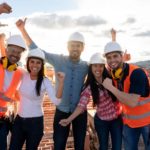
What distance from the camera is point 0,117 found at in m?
5.16

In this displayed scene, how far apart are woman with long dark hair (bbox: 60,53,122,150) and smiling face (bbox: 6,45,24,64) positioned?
1.14 metres

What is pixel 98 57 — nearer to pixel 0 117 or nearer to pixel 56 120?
pixel 56 120

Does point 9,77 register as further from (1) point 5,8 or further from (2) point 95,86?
(2) point 95,86

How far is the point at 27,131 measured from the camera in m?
5.18

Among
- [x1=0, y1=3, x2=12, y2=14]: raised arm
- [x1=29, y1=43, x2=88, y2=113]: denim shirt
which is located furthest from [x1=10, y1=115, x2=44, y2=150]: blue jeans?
[x1=0, y1=3, x2=12, y2=14]: raised arm

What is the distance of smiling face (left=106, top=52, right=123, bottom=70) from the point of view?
17.1 feet

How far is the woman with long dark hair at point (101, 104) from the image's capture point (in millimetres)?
5504

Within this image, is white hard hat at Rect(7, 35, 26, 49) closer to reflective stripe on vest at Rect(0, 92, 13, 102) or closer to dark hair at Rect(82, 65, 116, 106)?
reflective stripe on vest at Rect(0, 92, 13, 102)

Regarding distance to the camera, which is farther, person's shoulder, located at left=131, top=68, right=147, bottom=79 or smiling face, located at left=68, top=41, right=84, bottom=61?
smiling face, located at left=68, top=41, right=84, bottom=61

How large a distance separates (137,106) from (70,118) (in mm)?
1048

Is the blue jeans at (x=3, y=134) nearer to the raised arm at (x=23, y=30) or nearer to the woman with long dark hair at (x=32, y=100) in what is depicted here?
the woman with long dark hair at (x=32, y=100)

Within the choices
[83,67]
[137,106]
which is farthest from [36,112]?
[137,106]

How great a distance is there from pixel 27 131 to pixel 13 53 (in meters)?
1.16

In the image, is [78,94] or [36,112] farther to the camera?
[78,94]
